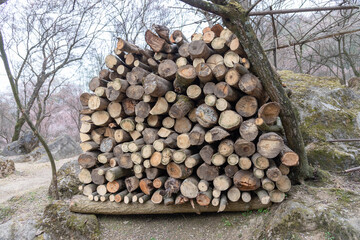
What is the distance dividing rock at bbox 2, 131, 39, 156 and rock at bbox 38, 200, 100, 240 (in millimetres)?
8470

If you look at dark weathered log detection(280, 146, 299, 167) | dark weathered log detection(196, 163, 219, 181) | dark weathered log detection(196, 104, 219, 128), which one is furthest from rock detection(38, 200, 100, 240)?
dark weathered log detection(280, 146, 299, 167)

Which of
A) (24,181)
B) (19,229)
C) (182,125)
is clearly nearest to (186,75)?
(182,125)

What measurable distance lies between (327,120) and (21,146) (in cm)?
1175

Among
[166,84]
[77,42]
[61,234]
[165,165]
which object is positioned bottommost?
[61,234]

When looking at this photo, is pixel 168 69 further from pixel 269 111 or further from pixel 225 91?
pixel 269 111

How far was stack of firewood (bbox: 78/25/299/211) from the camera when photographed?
105 inches

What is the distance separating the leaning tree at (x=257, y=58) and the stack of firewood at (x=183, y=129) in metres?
0.13

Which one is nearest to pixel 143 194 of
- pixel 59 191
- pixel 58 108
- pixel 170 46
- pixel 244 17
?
pixel 59 191

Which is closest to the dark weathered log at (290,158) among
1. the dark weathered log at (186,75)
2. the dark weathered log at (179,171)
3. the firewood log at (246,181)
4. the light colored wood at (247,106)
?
the firewood log at (246,181)

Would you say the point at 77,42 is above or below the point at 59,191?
above

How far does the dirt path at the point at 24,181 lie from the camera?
190 inches

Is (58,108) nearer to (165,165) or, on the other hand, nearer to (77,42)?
(77,42)

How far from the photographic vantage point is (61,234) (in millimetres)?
3197

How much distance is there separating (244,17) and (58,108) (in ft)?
53.5
